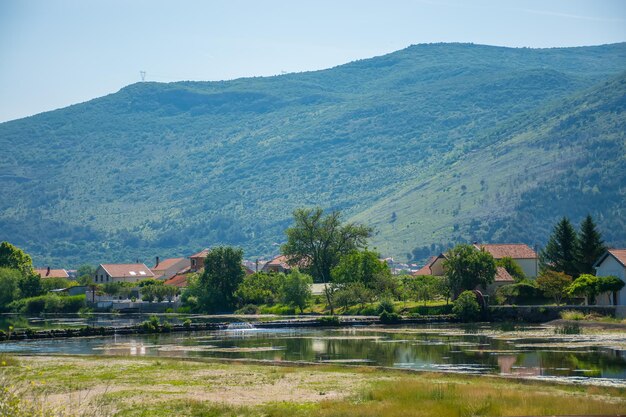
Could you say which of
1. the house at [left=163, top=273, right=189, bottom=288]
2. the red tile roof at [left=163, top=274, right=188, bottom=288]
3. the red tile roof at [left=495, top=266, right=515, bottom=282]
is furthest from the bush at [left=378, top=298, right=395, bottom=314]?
the red tile roof at [left=163, top=274, right=188, bottom=288]

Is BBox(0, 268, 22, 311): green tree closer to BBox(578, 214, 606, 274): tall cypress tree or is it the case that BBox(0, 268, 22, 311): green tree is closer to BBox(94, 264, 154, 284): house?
BBox(94, 264, 154, 284): house

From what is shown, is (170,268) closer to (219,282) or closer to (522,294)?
(219,282)

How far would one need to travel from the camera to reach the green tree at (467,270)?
95.8 m

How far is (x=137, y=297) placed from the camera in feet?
473

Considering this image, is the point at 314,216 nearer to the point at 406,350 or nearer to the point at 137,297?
the point at 137,297

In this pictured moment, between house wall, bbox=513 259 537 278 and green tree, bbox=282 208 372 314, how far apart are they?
901 inches

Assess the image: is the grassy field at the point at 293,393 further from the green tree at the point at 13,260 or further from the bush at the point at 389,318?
the green tree at the point at 13,260

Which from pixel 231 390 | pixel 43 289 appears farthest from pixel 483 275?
pixel 43 289

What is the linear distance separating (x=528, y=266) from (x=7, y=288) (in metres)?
70.1

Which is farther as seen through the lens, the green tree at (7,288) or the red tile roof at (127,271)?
the red tile roof at (127,271)

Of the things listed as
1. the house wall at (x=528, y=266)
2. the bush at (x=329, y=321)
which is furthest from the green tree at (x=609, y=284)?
the house wall at (x=528, y=266)

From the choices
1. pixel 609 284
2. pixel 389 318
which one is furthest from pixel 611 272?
pixel 389 318

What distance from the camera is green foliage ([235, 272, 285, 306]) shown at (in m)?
119

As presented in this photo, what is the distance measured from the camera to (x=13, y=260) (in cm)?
15100
